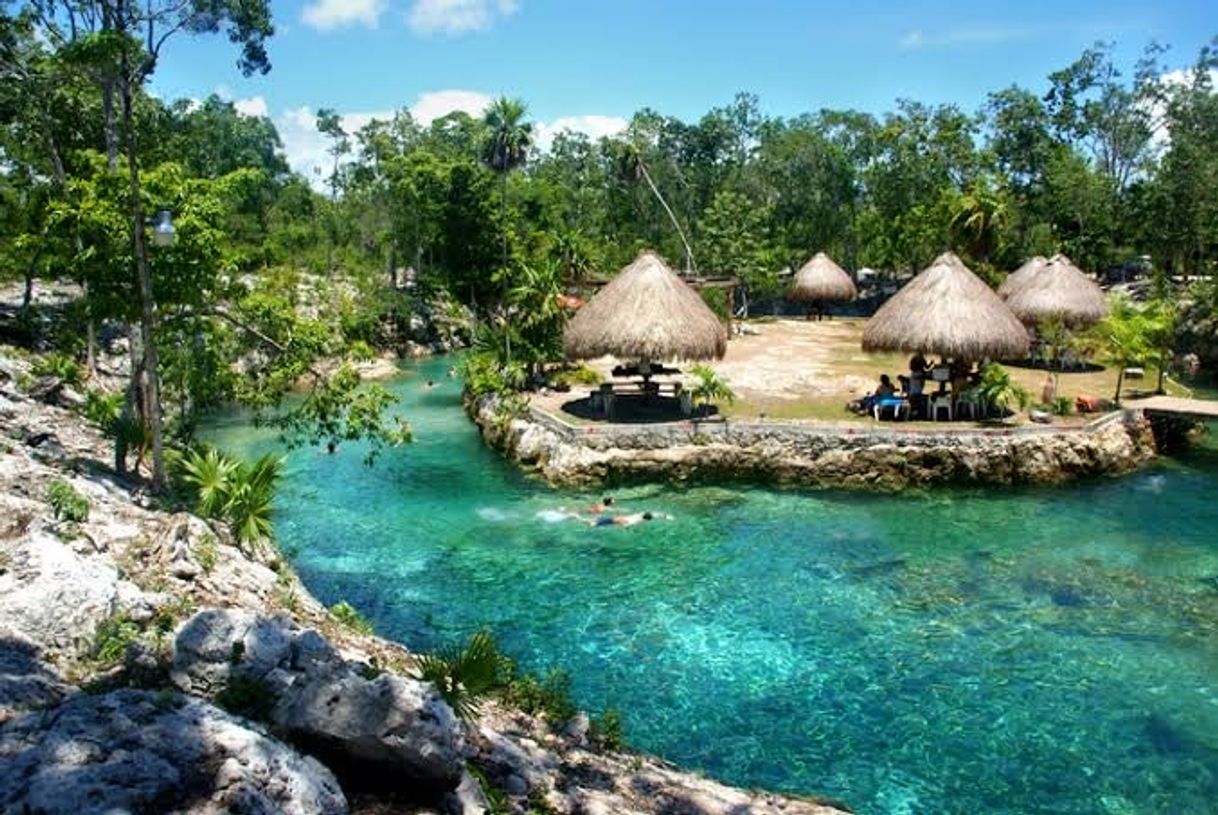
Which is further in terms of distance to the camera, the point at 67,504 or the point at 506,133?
the point at 506,133

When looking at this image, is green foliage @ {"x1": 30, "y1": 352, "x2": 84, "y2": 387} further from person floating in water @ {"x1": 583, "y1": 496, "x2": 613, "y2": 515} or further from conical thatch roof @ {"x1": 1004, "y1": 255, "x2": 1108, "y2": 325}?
conical thatch roof @ {"x1": 1004, "y1": 255, "x2": 1108, "y2": 325}

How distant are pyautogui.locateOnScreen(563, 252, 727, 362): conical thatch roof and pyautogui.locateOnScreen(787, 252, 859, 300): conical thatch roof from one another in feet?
77.3

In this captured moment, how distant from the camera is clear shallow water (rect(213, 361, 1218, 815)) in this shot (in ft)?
38.8

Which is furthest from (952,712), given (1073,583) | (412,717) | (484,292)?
(484,292)

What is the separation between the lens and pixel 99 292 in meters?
15.1

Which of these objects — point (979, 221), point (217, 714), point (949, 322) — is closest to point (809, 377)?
point (949, 322)

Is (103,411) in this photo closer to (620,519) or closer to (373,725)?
(620,519)

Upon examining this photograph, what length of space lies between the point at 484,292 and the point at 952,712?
129 feet

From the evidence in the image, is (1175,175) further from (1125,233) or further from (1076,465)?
(1076,465)

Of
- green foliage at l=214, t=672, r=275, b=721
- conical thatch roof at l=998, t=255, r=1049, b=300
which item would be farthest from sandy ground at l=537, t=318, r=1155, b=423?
green foliage at l=214, t=672, r=275, b=721

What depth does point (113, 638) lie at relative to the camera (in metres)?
8.88

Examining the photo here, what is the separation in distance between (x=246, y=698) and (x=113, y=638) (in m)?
2.11

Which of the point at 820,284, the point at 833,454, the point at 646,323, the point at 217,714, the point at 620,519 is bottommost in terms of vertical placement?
the point at 620,519

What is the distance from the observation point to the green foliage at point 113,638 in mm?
8609
